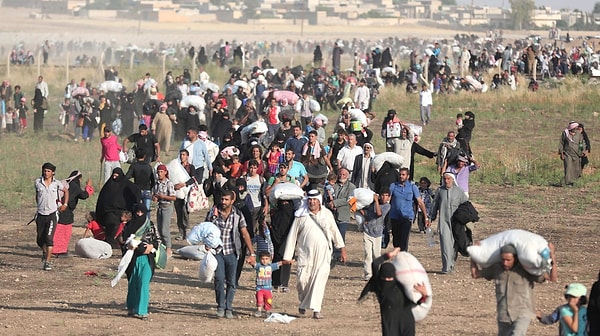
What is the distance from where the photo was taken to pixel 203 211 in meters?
23.2

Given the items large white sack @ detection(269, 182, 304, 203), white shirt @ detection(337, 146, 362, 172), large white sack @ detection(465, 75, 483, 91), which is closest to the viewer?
large white sack @ detection(269, 182, 304, 203)

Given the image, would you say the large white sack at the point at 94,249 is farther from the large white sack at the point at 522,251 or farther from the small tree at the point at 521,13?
the small tree at the point at 521,13

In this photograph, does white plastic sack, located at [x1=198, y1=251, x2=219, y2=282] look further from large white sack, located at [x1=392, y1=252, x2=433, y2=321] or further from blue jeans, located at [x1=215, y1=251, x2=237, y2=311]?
large white sack, located at [x1=392, y1=252, x2=433, y2=321]

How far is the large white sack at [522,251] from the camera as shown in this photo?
1078 cm

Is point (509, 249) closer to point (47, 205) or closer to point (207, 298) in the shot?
point (207, 298)

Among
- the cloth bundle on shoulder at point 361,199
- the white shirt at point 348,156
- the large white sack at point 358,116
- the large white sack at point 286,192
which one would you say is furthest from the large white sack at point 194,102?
the large white sack at point 286,192

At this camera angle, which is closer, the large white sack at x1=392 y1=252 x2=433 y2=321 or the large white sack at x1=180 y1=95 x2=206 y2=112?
the large white sack at x1=392 y1=252 x2=433 y2=321

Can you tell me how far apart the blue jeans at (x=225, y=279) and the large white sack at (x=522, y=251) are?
341 cm

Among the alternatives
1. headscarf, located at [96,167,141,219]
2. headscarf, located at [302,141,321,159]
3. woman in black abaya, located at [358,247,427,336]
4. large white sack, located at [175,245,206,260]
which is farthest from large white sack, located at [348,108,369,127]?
woman in black abaya, located at [358,247,427,336]

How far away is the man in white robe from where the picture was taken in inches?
540

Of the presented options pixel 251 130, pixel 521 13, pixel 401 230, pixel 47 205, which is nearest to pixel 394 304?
pixel 401 230

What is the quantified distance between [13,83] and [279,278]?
35.9 meters

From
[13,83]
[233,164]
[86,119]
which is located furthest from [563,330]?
[13,83]

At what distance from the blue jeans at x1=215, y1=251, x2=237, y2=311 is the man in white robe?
53cm
